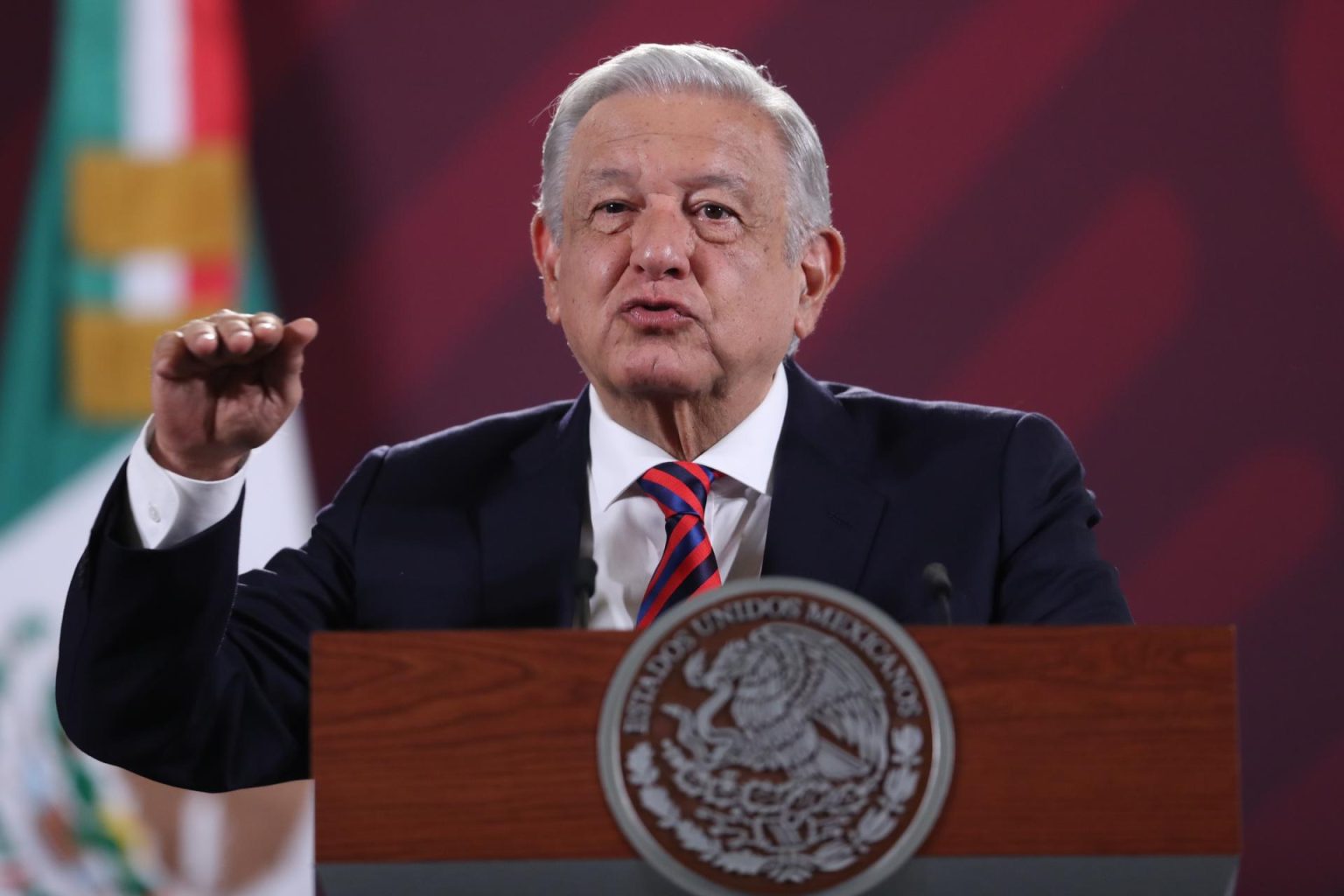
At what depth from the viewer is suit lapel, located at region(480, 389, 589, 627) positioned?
1.70 meters

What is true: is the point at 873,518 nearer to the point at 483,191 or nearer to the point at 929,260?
the point at 929,260

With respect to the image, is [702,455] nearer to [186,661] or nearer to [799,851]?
[186,661]

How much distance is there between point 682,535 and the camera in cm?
168

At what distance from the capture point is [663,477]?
179 centimetres

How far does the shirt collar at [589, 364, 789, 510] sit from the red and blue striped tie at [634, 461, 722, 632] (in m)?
0.05

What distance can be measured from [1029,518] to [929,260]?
979 millimetres

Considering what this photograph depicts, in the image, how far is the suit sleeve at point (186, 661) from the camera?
141cm

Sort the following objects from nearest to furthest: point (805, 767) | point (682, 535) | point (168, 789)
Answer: point (805, 767), point (682, 535), point (168, 789)

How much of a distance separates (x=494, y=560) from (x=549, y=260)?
0.47 meters

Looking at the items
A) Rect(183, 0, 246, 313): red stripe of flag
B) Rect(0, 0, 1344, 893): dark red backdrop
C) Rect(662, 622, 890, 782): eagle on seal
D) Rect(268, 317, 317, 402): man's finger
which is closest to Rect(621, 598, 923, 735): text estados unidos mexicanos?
Rect(662, 622, 890, 782): eagle on seal

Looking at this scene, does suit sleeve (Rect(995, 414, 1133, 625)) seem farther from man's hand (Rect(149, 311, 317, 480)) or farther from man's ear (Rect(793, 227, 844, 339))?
man's hand (Rect(149, 311, 317, 480))

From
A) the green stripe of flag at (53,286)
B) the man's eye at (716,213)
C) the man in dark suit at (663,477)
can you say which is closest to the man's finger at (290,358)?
the man in dark suit at (663,477)

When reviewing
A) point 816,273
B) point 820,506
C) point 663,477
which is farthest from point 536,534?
point 816,273

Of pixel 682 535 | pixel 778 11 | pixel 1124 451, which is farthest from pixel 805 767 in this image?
pixel 778 11
